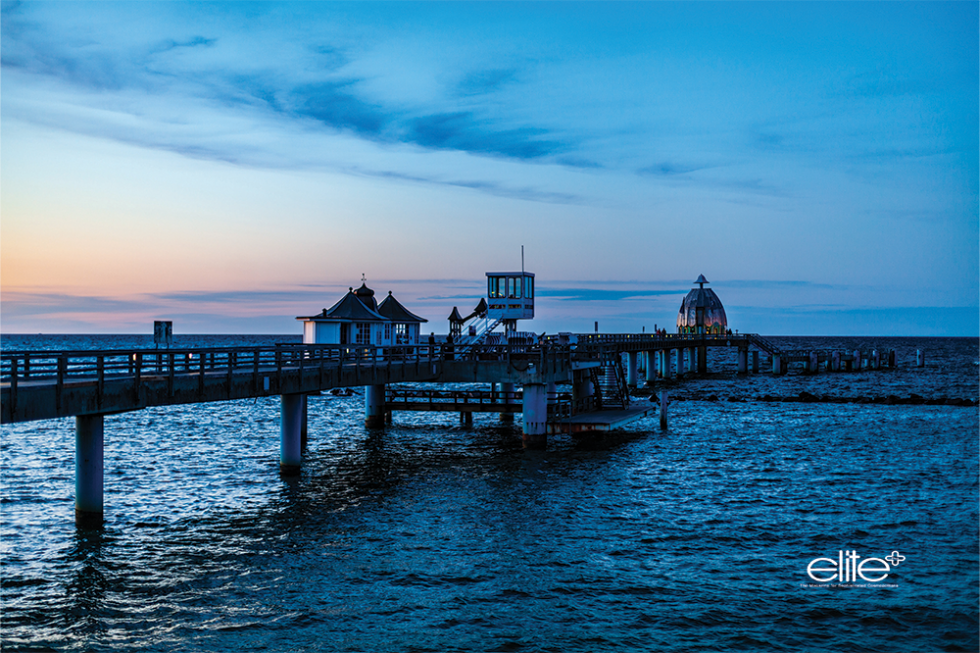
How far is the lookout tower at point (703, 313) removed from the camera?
140 metres

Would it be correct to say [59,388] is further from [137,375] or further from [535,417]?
[535,417]

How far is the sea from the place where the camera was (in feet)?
51.4

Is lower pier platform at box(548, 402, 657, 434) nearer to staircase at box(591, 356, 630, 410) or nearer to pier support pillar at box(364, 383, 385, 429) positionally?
staircase at box(591, 356, 630, 410)

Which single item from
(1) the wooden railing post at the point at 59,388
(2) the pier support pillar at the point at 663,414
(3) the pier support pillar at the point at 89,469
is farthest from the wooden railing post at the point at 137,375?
(2) the pier support pillar at the point at 663,414

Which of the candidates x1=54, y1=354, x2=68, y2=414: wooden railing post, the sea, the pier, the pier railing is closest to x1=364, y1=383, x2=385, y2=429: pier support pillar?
the pier

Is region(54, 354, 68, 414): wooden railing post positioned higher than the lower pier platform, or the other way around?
region(54, 354, 68, 414): wooden railing post

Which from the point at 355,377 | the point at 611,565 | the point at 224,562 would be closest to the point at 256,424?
the point at 355,377

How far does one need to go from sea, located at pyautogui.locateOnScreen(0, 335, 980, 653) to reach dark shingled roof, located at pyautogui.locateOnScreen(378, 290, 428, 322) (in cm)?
1017

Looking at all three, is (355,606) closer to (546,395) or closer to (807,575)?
(807,575)

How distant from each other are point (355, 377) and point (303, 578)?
48.3 feet

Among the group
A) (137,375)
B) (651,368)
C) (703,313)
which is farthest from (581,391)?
(703,313)

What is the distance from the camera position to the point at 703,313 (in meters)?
141

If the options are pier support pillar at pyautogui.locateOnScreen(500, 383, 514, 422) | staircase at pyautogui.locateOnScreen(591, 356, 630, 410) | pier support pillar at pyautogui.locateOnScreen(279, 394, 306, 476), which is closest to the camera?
pier support pillar at pyautogui.locateOnScreen(279, 394, 306, 476)

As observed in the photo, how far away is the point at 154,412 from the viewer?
216ft
